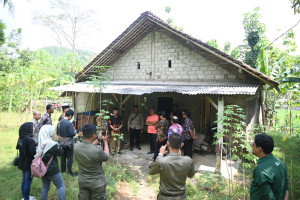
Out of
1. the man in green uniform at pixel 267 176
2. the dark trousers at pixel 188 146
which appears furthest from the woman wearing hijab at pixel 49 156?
the dark trousers at pixel 188 146

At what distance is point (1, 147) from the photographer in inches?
298

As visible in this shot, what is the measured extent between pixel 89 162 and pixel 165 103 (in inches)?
277

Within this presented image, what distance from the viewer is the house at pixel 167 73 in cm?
700

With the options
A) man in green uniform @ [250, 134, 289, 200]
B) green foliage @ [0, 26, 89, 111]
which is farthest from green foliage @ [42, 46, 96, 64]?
man in green uniform @ [250, 134, 289, 200]

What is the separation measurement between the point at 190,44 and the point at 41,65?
11.9 metres

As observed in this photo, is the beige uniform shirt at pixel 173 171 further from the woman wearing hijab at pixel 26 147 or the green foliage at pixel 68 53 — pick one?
the green foliage at pixel 68 53

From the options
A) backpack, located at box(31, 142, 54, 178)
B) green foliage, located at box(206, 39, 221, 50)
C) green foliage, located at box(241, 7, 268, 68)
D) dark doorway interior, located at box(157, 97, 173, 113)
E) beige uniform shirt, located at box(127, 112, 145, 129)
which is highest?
green foliage, located at box(206, 39, 221, 50)

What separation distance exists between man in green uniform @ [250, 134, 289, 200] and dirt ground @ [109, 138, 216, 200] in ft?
9.94

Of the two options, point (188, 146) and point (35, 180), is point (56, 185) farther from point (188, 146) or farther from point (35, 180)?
point (188, 146)

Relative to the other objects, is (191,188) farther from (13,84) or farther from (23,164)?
(13,84)

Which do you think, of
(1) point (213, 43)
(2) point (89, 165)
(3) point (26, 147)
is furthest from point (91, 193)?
(1) point (213, 43)

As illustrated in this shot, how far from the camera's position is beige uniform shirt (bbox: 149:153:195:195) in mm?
2264

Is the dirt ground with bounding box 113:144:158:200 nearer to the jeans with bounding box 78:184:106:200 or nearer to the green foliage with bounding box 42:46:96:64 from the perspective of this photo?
the jeans with bounding box 78:184:106:200

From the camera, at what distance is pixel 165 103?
9484 mm
